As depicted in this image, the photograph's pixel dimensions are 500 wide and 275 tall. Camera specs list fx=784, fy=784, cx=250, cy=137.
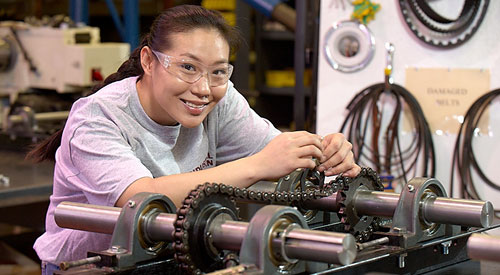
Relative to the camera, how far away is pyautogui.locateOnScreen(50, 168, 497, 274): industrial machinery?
1.07m

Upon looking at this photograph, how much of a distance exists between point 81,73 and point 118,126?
1.86 meters

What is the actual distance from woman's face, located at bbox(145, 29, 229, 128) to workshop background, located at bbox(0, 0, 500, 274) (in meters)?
0.90

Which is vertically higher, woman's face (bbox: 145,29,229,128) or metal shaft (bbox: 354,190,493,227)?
woman's face (bbox: 145,29,229,128)

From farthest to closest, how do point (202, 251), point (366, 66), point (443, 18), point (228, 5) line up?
point (228, 5) < point (366, 66) < point (443, 18) < point (202, 251)

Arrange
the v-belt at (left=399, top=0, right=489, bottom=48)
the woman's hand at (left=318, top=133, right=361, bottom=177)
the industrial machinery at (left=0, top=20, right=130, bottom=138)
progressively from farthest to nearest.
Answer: the industrial machinery at (left=0, top=20, right=130, bottom=138)
the v-belt at (left=399, top=0, right=489, bottom=48)
the woman's hand at (left=318, top=133, right=361, bottom=177)

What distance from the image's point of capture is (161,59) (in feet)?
5.30

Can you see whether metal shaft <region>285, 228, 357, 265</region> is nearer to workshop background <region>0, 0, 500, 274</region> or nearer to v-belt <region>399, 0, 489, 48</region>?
workshop background <region>0, 0, 500, 274</region>

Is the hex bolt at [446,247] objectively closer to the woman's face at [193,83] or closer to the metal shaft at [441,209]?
the metal shaft at [441,209]

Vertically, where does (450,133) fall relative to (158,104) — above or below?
below

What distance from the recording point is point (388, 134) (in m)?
2.87

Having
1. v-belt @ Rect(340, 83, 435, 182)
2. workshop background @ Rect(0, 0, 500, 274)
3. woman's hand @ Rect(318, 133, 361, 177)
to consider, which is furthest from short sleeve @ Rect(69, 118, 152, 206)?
Answer: v-belt @ Rect(340, 83, 435, 182)

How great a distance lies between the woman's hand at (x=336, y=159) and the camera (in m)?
1.57

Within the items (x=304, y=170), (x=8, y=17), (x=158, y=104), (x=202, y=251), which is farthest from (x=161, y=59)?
(x=8, y=17)

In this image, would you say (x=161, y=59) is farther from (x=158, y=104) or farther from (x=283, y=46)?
(x=283, y=46)
